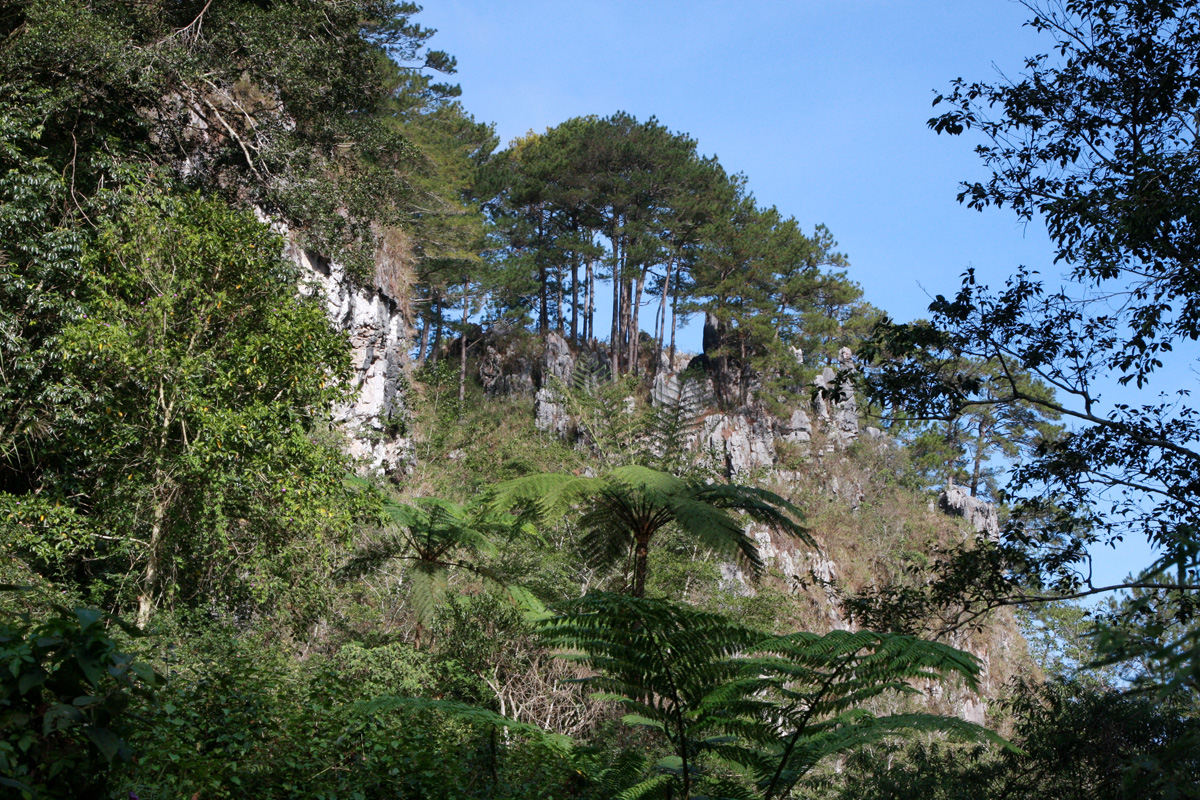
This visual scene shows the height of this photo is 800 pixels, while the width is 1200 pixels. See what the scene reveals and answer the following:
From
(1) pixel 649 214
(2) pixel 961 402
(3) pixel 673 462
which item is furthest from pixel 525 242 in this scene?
(2) pixel 961 402

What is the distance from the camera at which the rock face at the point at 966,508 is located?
3231 centimetres

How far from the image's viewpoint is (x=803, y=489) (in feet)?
93.6

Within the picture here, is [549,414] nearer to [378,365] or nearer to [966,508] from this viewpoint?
[378,365]

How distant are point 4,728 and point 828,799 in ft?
39.0

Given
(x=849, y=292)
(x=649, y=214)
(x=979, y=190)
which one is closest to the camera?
(x=979, y=190)

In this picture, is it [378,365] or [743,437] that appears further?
[743,437]

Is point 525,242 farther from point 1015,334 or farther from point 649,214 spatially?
point 1015,334

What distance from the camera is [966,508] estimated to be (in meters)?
32.5

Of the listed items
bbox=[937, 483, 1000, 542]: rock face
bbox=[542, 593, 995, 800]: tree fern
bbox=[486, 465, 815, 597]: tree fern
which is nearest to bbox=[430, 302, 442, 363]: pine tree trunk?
bbox=[937, 483, 1000, 542]: rock face

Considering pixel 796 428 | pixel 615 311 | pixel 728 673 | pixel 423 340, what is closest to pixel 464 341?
pixel 423 340

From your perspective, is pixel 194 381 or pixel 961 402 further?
pixel 194 381

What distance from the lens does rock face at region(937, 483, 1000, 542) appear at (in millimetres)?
32312

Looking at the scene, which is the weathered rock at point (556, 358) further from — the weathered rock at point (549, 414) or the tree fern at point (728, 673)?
the tree fern at point (728, 673)

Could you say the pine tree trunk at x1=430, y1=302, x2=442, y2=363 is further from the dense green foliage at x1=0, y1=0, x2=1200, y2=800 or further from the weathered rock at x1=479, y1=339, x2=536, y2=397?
the dense green foliage at x1=0, y1=0, x2=1200, y2=800
